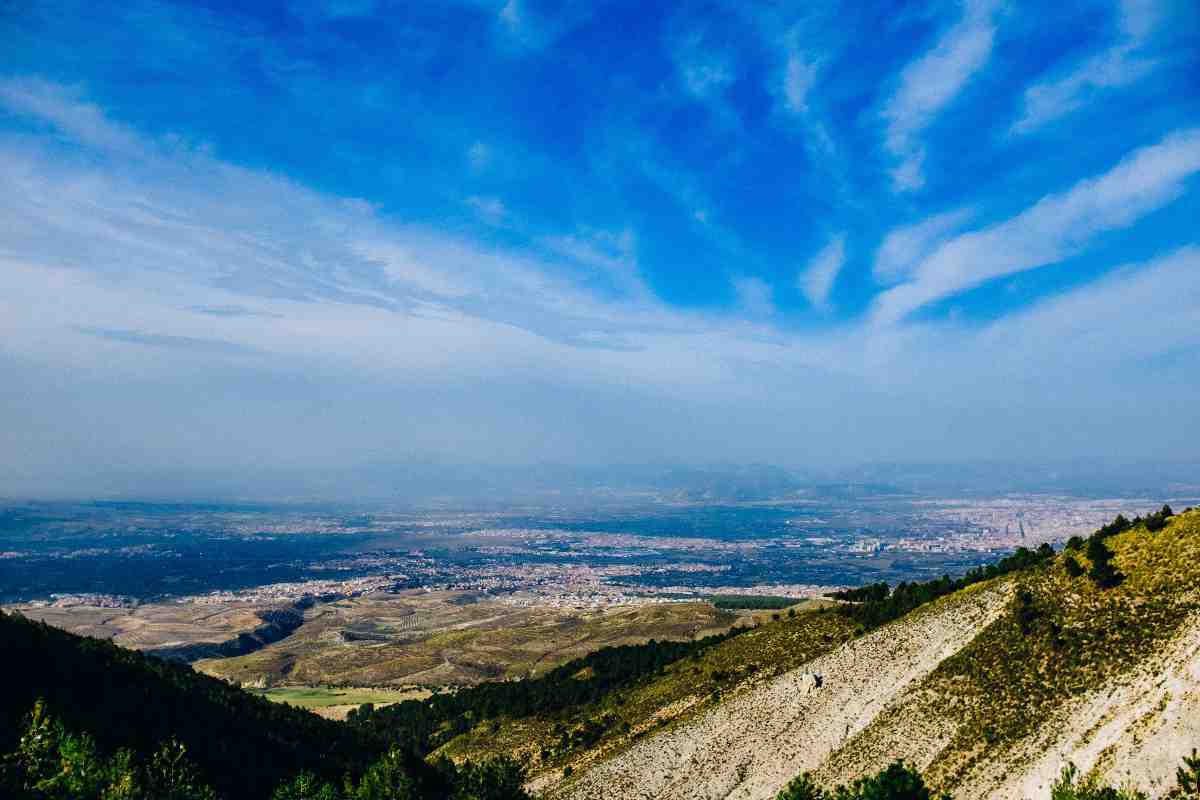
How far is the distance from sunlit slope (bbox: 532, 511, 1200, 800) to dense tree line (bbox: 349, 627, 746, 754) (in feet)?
56.3

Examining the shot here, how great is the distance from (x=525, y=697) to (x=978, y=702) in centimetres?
6239

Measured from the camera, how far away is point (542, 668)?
141 meters

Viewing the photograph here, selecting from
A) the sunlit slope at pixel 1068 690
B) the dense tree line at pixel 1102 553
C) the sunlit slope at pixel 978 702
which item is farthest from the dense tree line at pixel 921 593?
the sunlit slope at pixel 1068 690

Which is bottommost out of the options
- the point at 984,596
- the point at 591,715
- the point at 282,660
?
the point at 282,660

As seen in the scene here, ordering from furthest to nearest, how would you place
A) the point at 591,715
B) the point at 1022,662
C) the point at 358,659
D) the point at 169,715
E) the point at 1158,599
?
the point at 358,659 → the point at 591,715 → the point at 169,715 → the point at 1022,662 → the point at 1158,599

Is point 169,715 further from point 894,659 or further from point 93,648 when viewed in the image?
point 894,659

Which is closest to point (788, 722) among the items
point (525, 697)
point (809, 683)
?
point (809, 683)

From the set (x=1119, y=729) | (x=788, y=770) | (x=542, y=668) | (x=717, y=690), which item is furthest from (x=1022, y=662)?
(x=542, y=668)

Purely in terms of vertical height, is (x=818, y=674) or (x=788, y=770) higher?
(x=818, y=674)

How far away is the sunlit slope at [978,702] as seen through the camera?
39.1 metres

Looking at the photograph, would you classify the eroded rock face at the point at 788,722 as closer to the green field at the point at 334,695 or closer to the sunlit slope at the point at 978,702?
the sunlit slope at the point at 978,702

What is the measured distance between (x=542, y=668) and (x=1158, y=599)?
4394 inches

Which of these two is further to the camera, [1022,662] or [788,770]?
[788,770]

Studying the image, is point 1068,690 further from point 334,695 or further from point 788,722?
point 334,695
